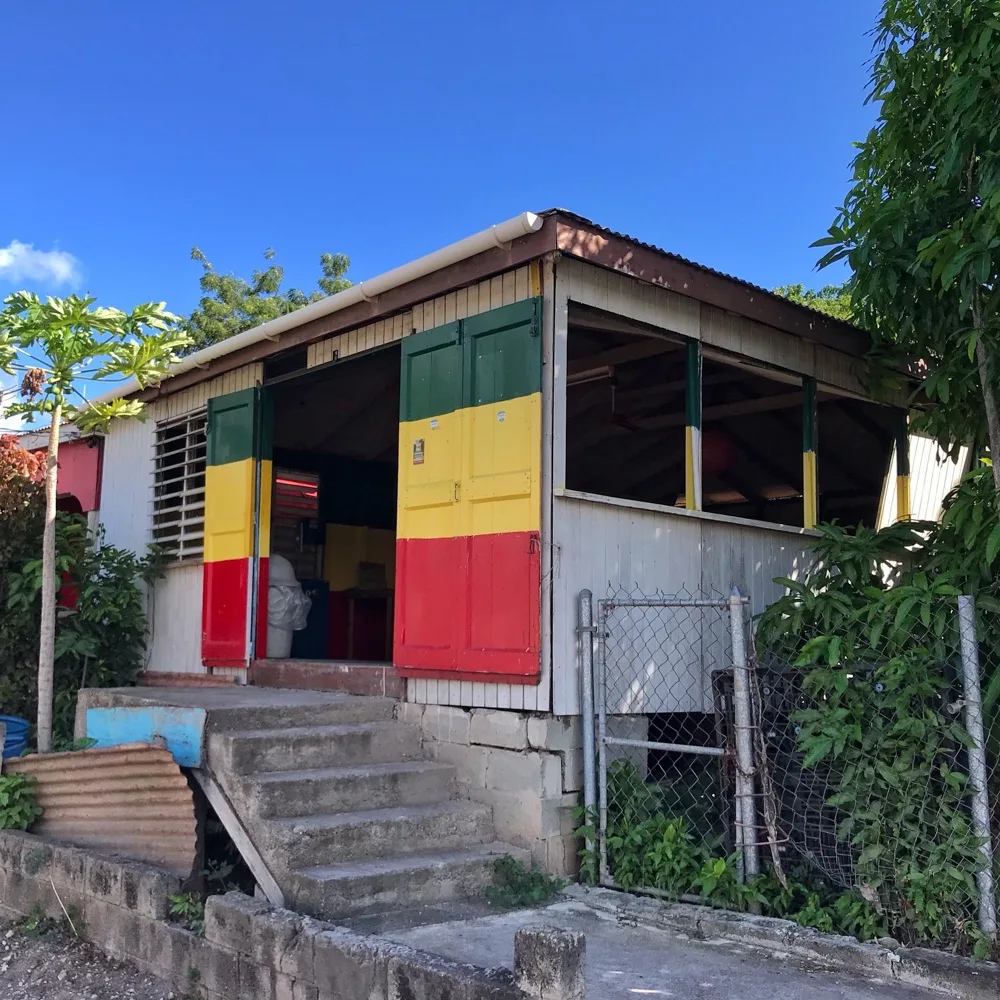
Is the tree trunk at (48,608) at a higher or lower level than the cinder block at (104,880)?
higher

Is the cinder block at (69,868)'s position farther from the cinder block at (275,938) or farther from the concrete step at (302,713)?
the cinder block at (275,938)

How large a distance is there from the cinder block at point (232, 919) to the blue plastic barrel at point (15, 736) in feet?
9.57

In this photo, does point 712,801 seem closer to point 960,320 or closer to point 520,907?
point 520,907

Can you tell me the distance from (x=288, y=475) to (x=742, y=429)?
15.6 feet

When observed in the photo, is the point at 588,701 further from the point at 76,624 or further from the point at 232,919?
the point at 76,624

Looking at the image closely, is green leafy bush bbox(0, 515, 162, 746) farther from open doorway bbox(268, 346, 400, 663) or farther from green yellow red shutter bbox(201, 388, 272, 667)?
open doorway bbox(268, 346, 400, 663)

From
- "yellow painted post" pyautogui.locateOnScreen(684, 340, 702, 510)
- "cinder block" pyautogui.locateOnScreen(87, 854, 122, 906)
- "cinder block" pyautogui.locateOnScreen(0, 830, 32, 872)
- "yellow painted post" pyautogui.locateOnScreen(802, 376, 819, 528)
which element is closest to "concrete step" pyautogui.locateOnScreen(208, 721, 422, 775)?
"cinder block" pyautogui.locateOnScreen(87, 854, 122, 906)

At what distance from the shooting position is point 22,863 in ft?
19.9

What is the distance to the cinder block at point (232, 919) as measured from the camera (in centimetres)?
435

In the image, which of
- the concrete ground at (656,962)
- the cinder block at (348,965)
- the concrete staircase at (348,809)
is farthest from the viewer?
the concrete staircase at (348,809)

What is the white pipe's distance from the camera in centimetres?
532

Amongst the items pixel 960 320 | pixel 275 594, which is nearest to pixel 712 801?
pixel 960 320

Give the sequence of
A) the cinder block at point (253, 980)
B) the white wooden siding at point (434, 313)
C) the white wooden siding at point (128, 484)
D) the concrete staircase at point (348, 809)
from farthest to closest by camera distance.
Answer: the white wooden siding at point (128, 484) → the white wooden siding at point (434, 313) → the concrete staircase at point (348, 809) → the cinder block at point (253, 980)

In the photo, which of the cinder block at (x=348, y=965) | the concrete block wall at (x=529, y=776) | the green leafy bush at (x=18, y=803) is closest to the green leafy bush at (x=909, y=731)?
the concrete block wall at (x=529, y=776)
